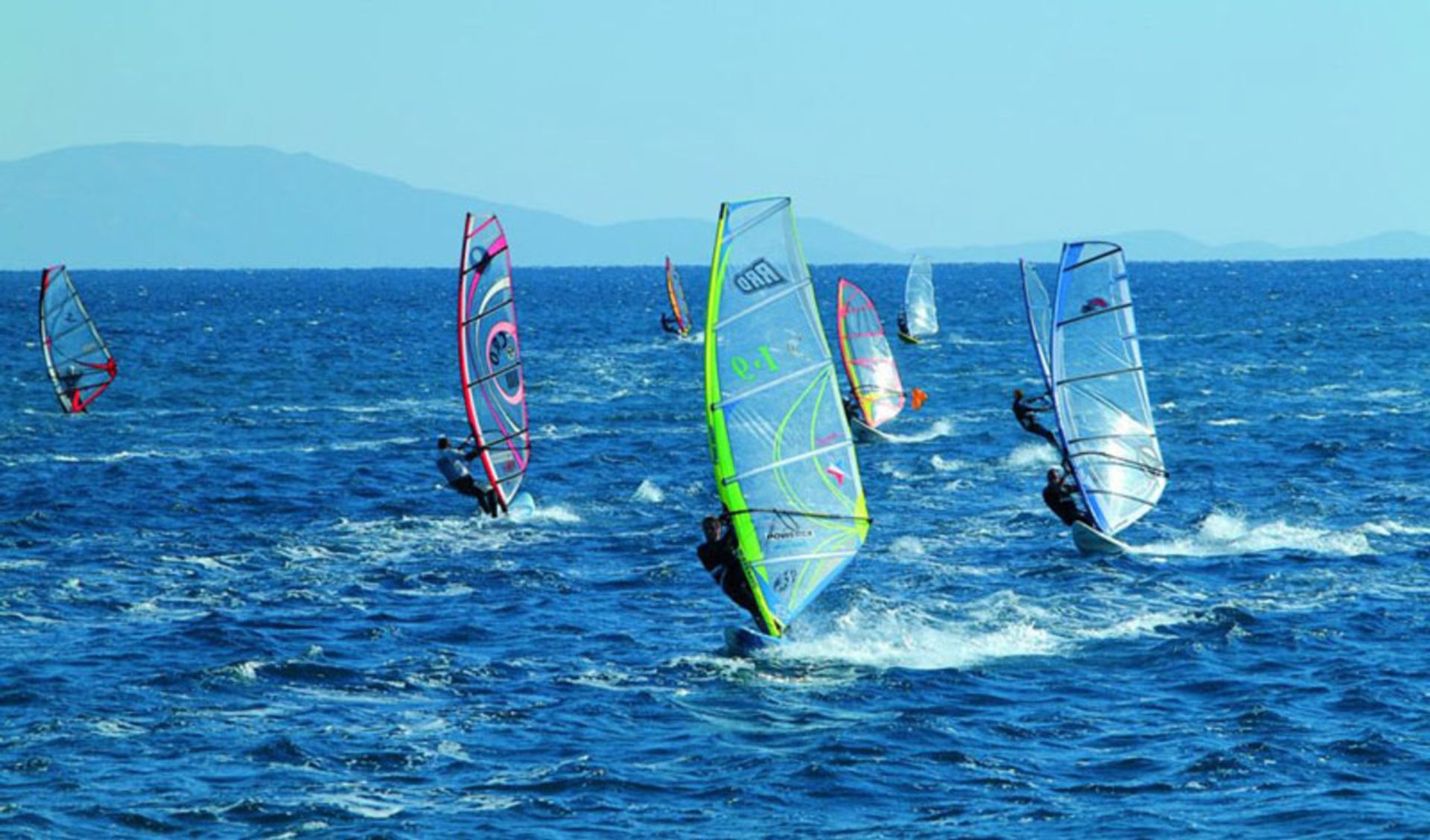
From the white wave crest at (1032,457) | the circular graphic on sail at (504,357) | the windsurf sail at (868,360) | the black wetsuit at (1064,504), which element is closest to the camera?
the black wetsuit at (1064,504)

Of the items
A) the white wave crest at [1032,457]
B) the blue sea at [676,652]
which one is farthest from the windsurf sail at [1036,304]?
the white wave crest at [1032,457]

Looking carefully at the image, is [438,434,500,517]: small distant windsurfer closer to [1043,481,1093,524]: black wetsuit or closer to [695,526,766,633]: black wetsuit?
[1043,481,1093,524]: black wetsuit

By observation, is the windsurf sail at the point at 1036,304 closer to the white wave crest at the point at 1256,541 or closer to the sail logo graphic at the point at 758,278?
the white wave crest at the point at 1256,541

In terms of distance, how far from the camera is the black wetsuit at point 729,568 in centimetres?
2827

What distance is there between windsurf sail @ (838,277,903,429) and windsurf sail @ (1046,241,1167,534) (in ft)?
65.5

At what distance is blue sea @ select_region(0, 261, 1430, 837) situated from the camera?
2209 cm

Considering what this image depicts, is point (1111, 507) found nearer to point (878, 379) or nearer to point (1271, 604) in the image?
point (1271, 604)

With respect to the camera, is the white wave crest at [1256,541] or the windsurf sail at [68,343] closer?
the white wave crest at [1256,541]

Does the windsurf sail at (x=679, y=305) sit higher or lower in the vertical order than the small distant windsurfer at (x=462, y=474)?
higher

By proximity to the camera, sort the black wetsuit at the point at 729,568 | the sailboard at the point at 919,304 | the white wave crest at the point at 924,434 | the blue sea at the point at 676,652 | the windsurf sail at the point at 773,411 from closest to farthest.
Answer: the blue sea at the point at 676,652, the windsurf sail at the point at 773,411, the black wetsuit at the point at 729,568, the white wave crest at the point at 924,434, the sailboard at the point at 919,304

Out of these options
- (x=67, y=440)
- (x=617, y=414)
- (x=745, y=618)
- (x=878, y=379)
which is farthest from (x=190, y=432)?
(x=745, y=618)

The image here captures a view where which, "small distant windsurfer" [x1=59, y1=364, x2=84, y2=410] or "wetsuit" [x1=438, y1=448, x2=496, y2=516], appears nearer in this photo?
"wetsuit" [x1=438, y1=448, x2=496, y2=516]

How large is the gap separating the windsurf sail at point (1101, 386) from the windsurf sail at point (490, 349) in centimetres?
1256

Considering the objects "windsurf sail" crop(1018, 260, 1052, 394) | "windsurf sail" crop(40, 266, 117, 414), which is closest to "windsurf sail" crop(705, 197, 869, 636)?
"windsurf sail" crop(1018, 260, 1052, 394)
